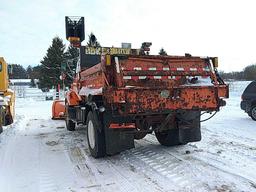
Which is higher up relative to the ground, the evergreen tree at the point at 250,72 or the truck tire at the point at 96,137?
the evergreen tree at the point at 250,72

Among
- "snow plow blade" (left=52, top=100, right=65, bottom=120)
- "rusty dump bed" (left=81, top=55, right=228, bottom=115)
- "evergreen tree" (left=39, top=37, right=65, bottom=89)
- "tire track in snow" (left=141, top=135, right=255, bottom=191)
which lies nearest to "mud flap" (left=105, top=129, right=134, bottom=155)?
"rusty dump bed" (left=81, top=55, right=228, bottom=115)

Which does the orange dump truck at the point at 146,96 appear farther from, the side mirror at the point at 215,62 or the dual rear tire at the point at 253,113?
the dual rear tire at the point at 253,113

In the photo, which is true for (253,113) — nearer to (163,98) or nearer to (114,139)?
(163,98)

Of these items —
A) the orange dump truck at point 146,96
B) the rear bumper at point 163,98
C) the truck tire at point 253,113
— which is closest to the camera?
the rear bumper at point 163,98

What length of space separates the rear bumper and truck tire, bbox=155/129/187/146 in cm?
121

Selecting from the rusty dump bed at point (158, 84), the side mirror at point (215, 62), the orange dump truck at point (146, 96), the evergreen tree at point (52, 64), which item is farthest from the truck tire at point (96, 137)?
the evergreen tree at point (52, 64)

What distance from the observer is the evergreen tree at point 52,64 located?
4229 centimetres

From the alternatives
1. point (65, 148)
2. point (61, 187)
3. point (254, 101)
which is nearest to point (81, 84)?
point (65, 148)

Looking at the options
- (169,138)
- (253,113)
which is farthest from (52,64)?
(169,138)

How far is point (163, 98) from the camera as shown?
5973 mm

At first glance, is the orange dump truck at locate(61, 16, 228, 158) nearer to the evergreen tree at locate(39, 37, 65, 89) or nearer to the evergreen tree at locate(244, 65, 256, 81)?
the evergreen tree at locate(39, 37, 65, 89)

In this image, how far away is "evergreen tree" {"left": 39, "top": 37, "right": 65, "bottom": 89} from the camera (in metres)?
42.3

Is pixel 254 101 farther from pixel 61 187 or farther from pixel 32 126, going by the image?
pixel 61 187

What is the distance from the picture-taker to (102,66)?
5.98 meters
